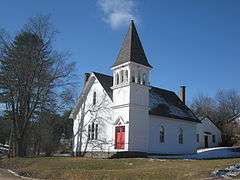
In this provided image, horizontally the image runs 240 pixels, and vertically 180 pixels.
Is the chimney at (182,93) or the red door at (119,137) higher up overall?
the chimney at (182,93)

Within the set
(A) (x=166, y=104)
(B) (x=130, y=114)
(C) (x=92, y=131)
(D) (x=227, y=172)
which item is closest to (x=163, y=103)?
(A) (x=166, y=104)

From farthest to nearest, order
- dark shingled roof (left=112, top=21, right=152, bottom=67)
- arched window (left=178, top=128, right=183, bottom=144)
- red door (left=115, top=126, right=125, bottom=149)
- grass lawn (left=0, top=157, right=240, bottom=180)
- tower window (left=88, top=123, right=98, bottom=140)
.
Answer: arched window (left=178, top=128, right=183, bottom=144) < tower window (left=88, top=123, right=98, bottom=140) < dark shingled roof (left=112, top=21, right=152, bottom=67) < red door (left=115, top=126, right=125, bottom=149) < grass lawn (left=0, top=157, right=240, bottom=180)

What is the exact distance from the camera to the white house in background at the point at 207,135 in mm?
63938

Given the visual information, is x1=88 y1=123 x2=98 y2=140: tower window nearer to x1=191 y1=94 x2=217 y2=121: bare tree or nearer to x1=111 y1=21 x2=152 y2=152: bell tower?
x1=111 y1=21 x2=152 y2=152: bell tower

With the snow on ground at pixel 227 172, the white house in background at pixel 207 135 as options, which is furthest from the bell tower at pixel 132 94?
the white house in background at pixel 207 135

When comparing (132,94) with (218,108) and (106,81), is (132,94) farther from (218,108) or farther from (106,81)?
(218,108)

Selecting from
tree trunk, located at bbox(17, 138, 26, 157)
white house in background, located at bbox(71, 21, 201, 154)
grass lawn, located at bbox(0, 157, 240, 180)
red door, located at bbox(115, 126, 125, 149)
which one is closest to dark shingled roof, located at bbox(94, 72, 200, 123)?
white house in background, located at bbox(71, 21, 201, 154)

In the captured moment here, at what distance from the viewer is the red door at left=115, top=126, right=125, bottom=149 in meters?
37.9

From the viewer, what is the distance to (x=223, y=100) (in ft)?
319

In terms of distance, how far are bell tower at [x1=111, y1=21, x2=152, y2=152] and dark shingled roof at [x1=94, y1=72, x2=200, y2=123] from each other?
6.44 feet

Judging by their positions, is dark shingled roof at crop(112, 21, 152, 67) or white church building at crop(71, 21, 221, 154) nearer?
white church building at crop(71, 21, 221, 154)

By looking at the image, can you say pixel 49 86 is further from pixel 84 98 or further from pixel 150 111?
pixel 150 111

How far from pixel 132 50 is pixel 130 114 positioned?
635cm

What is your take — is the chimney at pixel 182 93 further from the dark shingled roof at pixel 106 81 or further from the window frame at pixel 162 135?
the dark shingled roof at pixel 106 81
